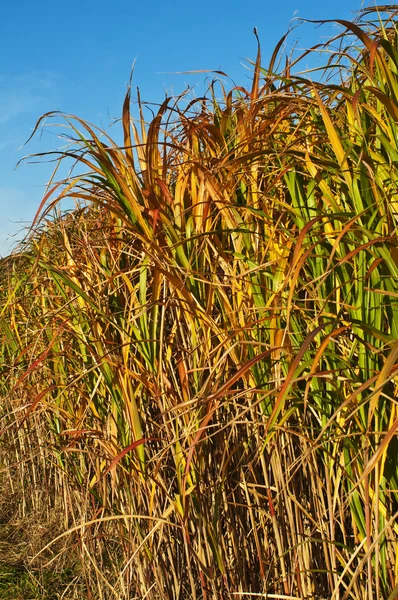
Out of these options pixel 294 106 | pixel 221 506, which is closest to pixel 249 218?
pixel 294 106

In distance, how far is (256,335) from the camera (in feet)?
4.82

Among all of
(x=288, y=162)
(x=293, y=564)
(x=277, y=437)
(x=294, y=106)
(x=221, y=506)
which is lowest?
(x=293, y=564)

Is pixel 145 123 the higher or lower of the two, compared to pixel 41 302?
higher

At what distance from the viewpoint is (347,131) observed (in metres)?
1.38

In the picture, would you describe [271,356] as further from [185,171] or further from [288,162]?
[185,171]

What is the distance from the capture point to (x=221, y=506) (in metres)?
1.63

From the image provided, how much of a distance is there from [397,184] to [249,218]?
0.45 metres

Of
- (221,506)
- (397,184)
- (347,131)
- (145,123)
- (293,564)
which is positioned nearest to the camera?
(397,184)

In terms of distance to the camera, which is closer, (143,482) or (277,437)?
(277,437)

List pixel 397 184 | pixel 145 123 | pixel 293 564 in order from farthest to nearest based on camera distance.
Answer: pixel 145 123
pixel 293 564
pixel 397 184

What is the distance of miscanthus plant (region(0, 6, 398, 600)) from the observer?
1.22m

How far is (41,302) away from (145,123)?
4.76ft

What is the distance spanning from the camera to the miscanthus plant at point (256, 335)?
Result: 1223mm

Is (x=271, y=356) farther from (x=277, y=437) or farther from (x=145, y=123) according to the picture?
(x=145, y=123)
